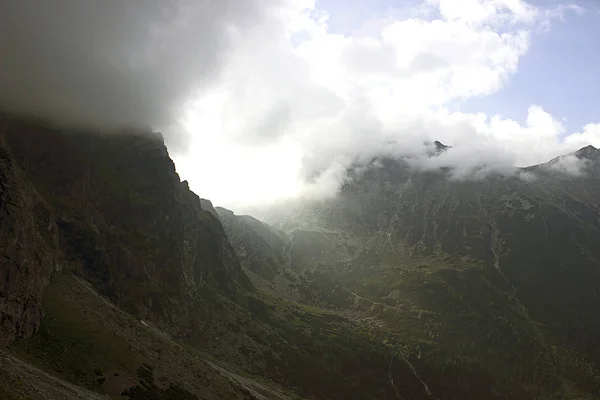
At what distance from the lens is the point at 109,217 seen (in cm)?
15525

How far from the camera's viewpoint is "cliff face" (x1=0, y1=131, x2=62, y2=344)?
73000mm

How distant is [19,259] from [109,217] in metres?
71.4

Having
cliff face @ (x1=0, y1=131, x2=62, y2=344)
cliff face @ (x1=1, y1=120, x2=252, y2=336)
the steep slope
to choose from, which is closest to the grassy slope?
the steep slope

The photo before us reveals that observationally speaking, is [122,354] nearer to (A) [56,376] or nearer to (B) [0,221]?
(A) [56,376]

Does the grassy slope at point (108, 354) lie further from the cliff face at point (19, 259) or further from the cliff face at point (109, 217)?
the cliff face at point (109, 217)

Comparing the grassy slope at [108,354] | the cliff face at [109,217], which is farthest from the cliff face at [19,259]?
the grassy slope at [108,354]

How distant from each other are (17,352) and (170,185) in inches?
5445

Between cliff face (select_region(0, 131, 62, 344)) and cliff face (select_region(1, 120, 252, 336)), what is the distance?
1.56 ft

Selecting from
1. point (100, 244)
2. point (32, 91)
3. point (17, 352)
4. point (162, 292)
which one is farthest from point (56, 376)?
point (32, 91)

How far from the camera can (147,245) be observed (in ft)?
534

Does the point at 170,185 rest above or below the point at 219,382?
above

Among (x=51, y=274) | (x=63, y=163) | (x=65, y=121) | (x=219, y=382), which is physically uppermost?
(x=65, y=121)

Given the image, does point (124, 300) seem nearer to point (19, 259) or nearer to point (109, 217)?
point (109, 217)

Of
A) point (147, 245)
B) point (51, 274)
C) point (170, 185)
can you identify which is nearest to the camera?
point (51, 274)
